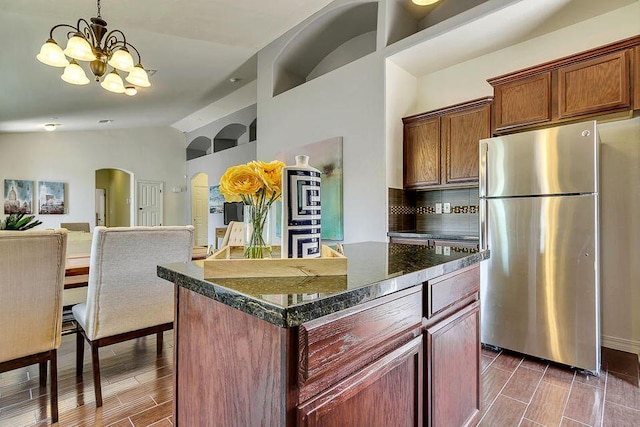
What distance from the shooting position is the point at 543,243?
2.34 metres

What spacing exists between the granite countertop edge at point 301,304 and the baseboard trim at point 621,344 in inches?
103

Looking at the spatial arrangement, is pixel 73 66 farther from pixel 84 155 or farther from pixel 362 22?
pixel 84 155

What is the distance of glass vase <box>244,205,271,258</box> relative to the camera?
103 centimetres

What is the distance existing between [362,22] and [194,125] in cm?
549

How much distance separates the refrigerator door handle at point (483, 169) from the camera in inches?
103

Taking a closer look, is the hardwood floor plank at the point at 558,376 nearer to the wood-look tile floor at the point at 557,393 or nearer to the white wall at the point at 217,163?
the wood-look tile floor at the point at 557,393

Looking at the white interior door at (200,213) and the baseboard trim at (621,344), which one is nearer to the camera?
the baseboard trim at (621,344)

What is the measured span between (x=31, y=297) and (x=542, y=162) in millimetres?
3212

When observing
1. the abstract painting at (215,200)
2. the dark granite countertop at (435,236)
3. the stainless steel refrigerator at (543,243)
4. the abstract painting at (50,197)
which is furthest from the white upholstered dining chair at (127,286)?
the abstract painting at (50,197)

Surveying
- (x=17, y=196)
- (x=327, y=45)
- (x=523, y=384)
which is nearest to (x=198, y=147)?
(x=17, y=196)

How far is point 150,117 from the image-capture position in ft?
23.6

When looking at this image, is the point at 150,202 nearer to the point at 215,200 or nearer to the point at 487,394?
the point at 215,200

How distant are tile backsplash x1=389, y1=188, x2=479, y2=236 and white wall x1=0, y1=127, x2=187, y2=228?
6.84 meters

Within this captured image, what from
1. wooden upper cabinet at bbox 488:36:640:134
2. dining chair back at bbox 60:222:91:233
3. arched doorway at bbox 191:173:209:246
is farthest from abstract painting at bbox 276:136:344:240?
arched doorway at bbox 191:173:209:246
